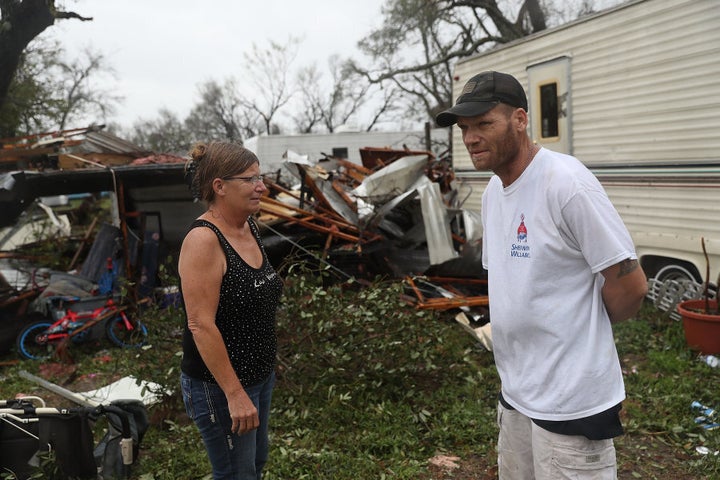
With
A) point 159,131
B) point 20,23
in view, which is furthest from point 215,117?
point 20,23

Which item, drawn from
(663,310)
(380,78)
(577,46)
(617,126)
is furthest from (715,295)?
(380,78)

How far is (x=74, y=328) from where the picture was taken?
645 cm

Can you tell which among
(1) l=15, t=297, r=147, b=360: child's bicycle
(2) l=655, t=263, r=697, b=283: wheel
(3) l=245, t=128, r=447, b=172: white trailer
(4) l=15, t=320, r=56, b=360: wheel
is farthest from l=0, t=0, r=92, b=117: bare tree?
(3) l=245, t=128, r=447, b=172: white trailer

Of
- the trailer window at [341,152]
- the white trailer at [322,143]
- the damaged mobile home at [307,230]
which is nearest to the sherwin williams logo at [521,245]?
the damaged mobile home at [307,230]

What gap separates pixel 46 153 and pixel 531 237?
840cm

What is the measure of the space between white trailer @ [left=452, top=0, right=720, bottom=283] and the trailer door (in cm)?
1

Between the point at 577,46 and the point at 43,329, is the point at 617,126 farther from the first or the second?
the point at 43,329

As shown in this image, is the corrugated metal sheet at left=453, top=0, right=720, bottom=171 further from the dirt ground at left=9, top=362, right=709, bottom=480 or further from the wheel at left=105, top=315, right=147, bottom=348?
the wheel at left=105, top=315, right=147, bottom=348

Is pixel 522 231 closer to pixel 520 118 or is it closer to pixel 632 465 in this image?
pixel 520 118

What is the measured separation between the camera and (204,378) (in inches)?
82.4

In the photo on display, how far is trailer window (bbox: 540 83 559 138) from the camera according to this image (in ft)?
24.9

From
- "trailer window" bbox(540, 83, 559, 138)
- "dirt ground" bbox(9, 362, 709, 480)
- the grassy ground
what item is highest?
"trailer window" bbox(540, 83, 559, 138)

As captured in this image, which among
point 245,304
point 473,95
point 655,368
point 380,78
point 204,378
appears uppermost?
point 380,78

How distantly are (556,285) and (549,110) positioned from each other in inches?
258
